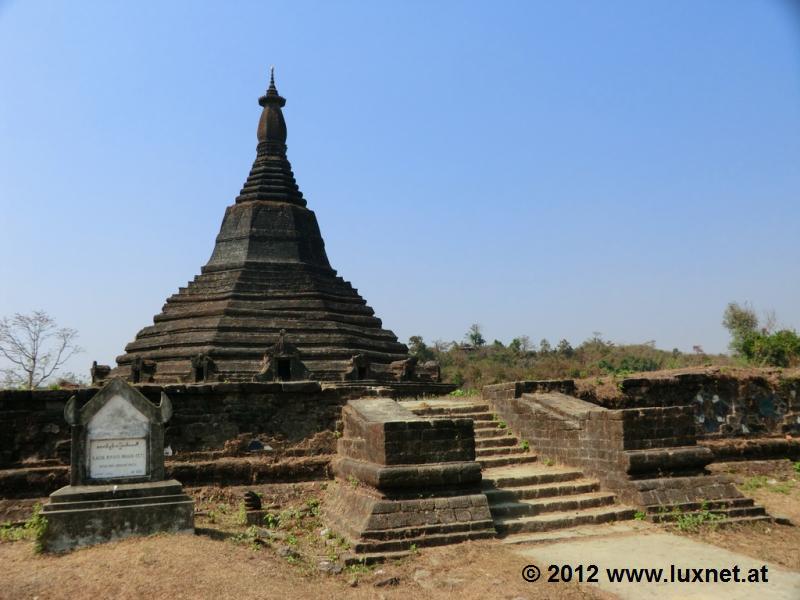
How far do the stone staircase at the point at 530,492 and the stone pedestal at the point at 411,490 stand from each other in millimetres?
543

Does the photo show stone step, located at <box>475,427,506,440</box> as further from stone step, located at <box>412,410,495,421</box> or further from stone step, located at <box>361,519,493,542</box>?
stone step, located at <box>361,519,493,542</box>

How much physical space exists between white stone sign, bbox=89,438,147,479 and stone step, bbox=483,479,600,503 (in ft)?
13.4

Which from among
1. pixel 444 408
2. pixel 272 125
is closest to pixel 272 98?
pixel 272 125

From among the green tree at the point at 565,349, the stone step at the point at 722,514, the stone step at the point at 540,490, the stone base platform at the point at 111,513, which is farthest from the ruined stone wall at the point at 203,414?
the green tree at the point at 565,349

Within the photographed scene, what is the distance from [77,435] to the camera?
25.4 ft

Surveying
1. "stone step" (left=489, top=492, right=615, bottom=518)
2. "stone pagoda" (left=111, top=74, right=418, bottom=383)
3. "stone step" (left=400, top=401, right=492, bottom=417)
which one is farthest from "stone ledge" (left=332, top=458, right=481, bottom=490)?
"stone pagoda" (left=111, top=74, right=418, bottom=383)

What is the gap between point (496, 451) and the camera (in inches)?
409

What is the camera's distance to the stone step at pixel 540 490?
28.4 ft

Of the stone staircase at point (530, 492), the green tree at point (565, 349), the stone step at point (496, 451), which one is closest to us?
the stone staircase at point (530, 492)

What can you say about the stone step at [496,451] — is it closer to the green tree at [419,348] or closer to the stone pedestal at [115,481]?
the stone pedestal at [115,481]

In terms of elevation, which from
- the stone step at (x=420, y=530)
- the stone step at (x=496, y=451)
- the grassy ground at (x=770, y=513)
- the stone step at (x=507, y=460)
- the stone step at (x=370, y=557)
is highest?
the stone step at (x=496, y=451)

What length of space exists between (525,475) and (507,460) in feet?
2.84

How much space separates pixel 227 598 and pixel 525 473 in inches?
187

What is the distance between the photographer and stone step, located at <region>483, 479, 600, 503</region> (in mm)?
8664
